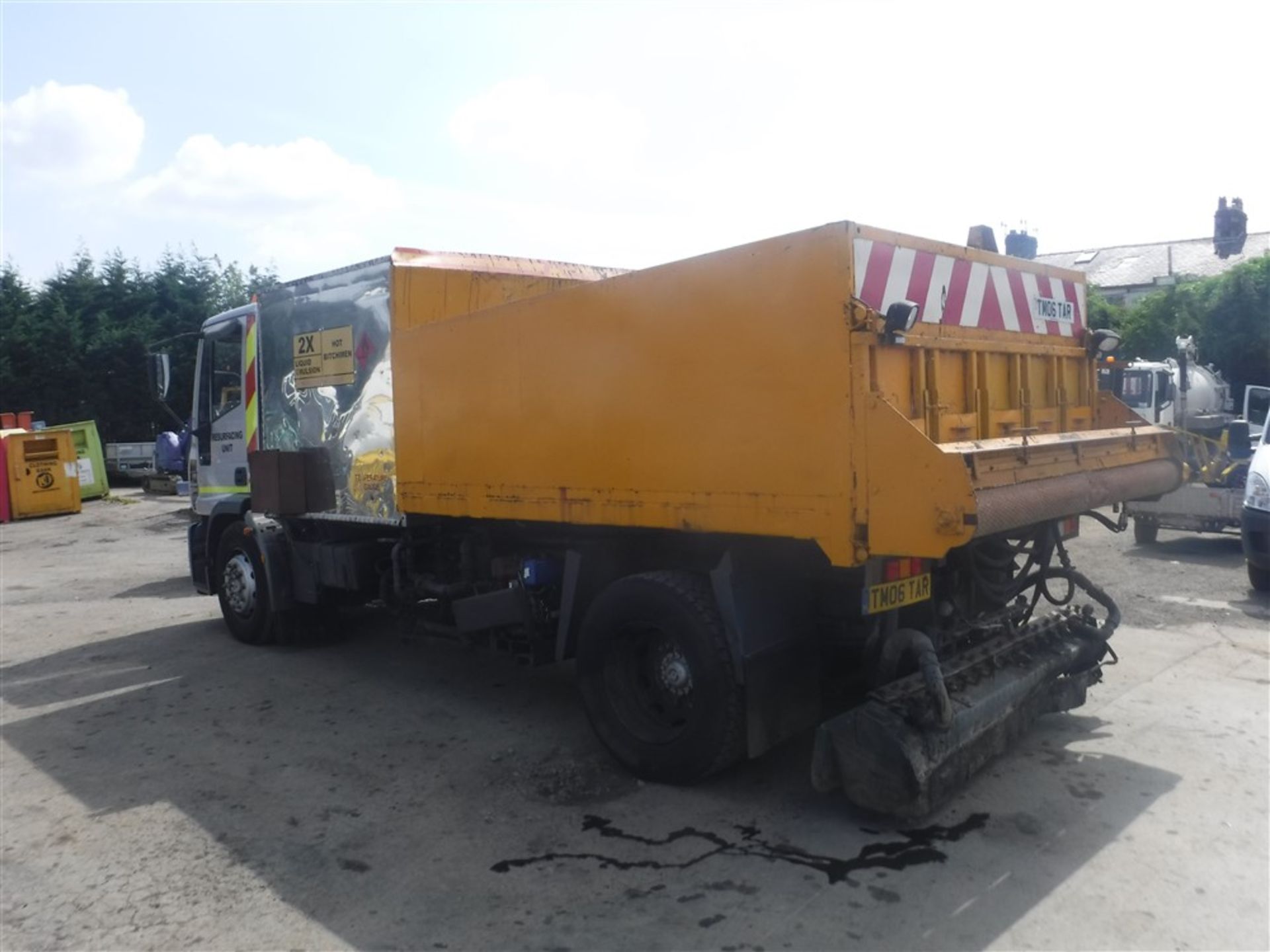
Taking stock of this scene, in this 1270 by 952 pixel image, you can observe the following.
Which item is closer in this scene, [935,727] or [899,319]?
[899,319]

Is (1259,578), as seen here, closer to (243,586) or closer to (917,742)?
(917,742)

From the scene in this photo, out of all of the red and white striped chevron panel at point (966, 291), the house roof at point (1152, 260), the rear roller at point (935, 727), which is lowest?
the rear roller at point (935, 727)

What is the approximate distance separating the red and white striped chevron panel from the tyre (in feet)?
16.6

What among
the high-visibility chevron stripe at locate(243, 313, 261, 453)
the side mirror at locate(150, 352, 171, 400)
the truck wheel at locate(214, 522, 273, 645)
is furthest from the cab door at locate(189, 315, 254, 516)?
the truck wheel at locate(214, 522, 273, 645)

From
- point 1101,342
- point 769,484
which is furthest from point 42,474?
point 1101,342

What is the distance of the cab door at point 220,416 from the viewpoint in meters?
8.70

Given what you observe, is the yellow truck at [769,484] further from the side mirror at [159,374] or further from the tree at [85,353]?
the tree at [85,353]

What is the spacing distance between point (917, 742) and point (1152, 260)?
44445 mm

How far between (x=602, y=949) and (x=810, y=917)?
0.77 metres

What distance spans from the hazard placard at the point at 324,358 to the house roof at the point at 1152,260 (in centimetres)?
3493

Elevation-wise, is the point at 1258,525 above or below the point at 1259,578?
above

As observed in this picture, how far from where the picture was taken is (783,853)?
4.20 m

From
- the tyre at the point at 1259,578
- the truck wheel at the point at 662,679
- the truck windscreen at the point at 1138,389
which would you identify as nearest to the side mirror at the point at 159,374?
the truck wheel at the point at 662,679

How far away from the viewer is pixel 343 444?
7.27 metres
